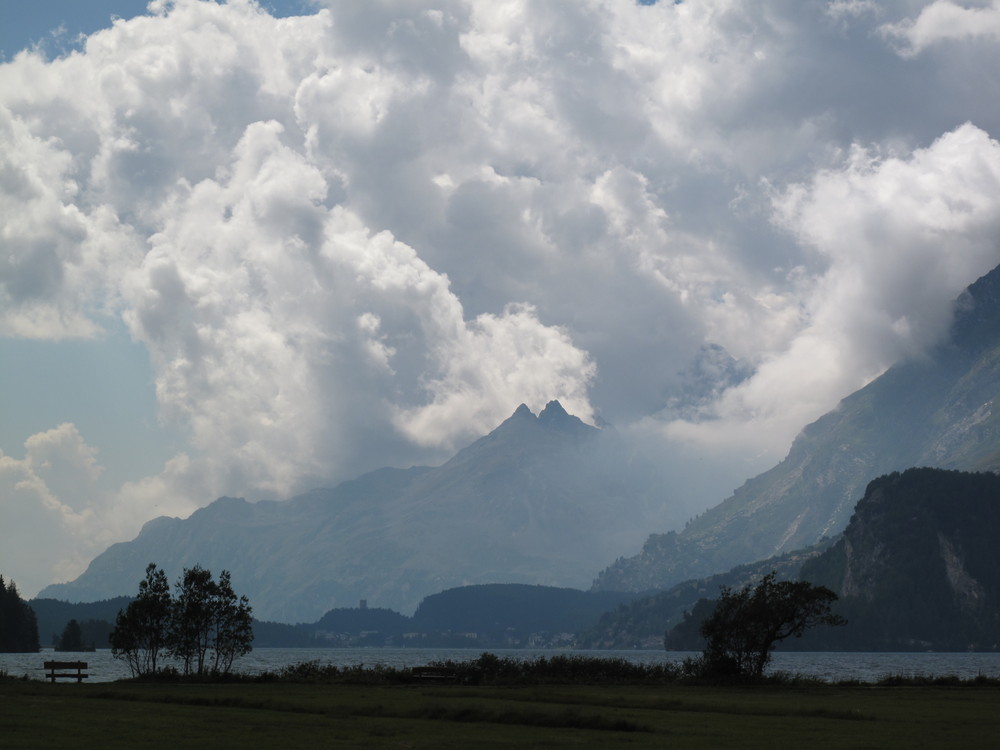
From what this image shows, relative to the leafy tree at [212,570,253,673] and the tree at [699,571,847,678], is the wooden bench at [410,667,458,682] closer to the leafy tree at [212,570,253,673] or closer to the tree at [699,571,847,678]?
the leafy tree at [212,570,253,673]

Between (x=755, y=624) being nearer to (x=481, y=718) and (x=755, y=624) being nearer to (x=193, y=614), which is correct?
(x=481, y=718)

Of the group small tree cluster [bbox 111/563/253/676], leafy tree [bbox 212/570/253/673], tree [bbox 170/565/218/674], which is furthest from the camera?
tree [bbox 170/565/218/674]

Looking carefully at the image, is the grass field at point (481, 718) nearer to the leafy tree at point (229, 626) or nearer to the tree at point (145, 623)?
the leafy tree at point (229, 626)

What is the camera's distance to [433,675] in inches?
4363

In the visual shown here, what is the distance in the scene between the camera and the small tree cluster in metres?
127

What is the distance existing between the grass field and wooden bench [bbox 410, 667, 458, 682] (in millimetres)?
8892

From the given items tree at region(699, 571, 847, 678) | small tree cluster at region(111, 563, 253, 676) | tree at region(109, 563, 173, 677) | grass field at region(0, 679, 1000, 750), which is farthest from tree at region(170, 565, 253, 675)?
tree at region(699, 571, 847, 678)

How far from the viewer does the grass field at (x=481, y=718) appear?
52688 mm

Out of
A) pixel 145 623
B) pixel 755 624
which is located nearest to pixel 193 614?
pixel 145 623

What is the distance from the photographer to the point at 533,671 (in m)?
118

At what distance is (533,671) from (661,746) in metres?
67.3

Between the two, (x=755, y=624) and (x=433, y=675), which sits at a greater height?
(x=755, y=624)

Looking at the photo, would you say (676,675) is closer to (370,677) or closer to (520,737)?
(370,677)

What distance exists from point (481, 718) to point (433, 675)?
44838 millimetres
